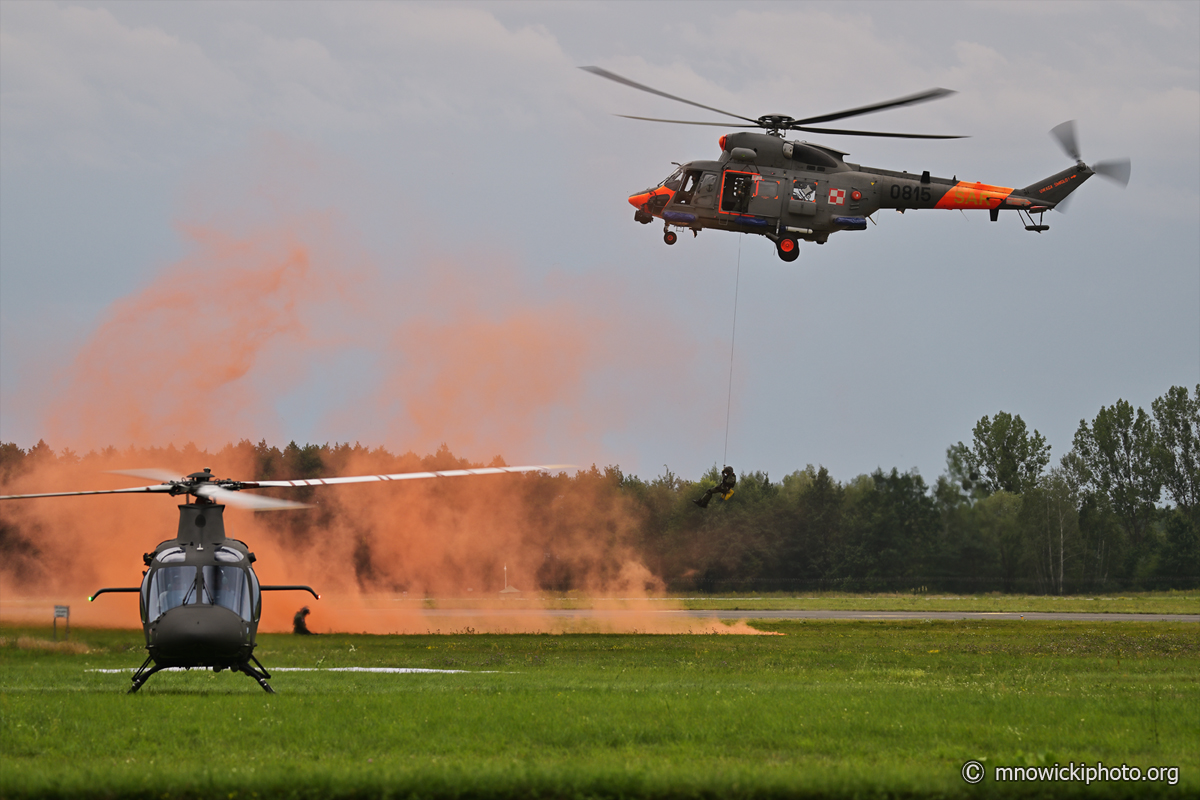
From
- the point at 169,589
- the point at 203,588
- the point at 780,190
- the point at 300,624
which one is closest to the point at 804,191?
the point at 780,190

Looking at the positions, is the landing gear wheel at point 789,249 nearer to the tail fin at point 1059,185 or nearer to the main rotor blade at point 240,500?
the tail fin at point 1059,185

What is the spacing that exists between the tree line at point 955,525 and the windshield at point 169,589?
51.7 metres

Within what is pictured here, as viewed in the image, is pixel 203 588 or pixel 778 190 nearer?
pixel 203 588

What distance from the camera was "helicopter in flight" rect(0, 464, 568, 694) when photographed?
1989 centimetres

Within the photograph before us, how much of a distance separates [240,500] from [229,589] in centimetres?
187

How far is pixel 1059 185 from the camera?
1255 inches

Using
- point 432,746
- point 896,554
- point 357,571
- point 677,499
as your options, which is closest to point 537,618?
point 357,571

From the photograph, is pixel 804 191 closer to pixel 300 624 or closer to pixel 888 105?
pixel 888 105

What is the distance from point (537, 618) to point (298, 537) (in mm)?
14721

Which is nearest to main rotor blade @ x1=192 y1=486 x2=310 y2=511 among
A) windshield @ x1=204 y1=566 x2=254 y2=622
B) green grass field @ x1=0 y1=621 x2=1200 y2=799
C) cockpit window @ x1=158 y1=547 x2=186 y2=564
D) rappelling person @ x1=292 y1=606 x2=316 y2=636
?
cockpit window @ x1=158 y1=547 x2=186 y2=564

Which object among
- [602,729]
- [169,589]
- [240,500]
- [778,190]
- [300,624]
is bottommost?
[300,624]

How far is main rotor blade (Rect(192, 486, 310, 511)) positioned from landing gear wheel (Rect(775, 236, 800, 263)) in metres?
15.9

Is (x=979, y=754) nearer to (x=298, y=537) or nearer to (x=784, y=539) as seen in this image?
(x=298, y=537)

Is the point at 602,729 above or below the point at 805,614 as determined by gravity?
above
